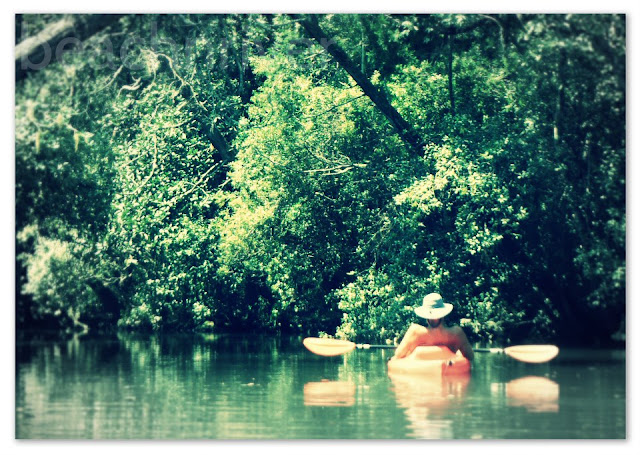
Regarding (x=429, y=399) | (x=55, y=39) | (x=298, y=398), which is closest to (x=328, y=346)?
(x=298, y=398)

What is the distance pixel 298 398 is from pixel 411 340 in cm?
116

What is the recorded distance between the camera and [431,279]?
10.5 meters

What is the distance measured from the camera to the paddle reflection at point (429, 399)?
6.89 m

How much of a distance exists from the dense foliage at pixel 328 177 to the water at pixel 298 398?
1.54 ft

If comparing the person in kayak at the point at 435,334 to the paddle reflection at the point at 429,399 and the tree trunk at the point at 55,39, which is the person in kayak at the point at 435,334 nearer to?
the paddle reflection at the point at 429,399

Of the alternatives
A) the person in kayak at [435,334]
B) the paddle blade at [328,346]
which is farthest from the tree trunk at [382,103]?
the person in kayak at [435,334]

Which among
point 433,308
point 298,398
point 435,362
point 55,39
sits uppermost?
point 55,39

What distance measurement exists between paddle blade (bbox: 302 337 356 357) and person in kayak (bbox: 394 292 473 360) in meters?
0.66

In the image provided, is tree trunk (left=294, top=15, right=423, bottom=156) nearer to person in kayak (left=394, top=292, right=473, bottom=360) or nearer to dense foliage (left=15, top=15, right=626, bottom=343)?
dense foliage (left=15, top=15, right=626, bottom=343)

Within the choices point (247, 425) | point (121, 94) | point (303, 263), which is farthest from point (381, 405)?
point (121, 94)

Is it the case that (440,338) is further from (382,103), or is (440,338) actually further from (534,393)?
(382,103)

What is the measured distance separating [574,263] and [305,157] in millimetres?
3003

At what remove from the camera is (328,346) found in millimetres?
9250

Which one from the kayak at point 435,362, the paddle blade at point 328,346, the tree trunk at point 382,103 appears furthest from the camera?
the tree trunk at point 382,103
